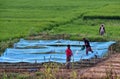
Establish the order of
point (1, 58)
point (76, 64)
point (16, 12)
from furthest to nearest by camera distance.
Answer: point (16, 12) < point (1, 58) < point (76, 64)

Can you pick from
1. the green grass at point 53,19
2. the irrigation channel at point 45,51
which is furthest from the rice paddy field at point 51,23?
the irrigation channel at point 45,51

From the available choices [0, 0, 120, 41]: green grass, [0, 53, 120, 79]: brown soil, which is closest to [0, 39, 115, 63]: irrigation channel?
[0, 53, 120, 79]: brown soil

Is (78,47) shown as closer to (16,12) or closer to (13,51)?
(13,51)

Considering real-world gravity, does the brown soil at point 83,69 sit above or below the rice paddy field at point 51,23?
below

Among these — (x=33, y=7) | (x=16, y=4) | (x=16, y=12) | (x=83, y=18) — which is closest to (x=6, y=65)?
(x=83, y=18)

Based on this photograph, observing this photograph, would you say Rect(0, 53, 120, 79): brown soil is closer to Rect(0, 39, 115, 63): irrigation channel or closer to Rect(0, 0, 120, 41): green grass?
Rect(0, 39, 115, 63): irrigation channel

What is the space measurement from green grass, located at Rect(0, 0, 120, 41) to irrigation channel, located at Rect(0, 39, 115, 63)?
224 centimetres

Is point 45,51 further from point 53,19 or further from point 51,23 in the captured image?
point 53,19

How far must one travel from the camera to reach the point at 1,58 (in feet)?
54.9

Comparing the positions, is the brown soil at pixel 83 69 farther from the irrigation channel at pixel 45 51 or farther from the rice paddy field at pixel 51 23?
A: the irrigation channel at pixel 45 51

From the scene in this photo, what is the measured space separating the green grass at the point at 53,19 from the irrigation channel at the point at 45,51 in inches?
88.0

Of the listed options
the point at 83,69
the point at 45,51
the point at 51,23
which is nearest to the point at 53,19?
the point at 51,23

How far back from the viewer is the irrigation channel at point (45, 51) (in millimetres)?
16531

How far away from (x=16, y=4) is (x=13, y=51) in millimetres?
23793
